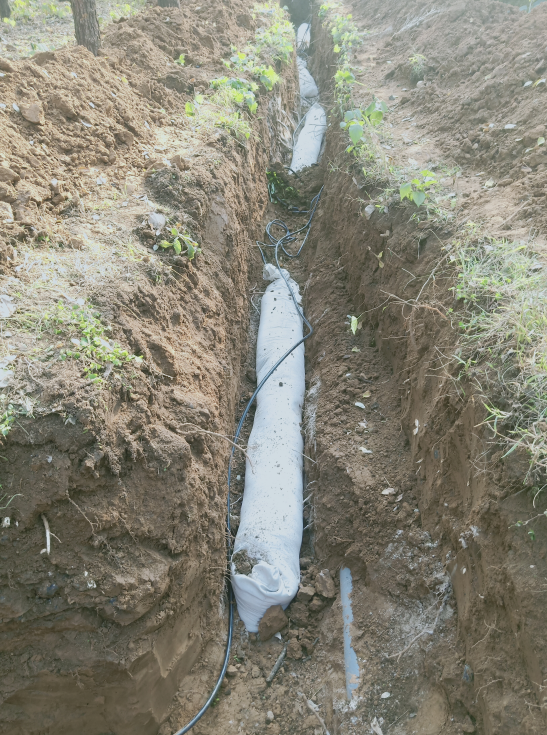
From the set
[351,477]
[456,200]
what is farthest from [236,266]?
[351,477]

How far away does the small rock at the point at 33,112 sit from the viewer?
3105 mm

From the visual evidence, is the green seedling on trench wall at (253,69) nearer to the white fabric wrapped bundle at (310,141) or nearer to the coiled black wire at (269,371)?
the white fabric wrapped bundle at (310,141)

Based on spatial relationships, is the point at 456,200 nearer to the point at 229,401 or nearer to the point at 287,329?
the point at 287,329

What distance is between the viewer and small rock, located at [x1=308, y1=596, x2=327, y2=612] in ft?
9.12

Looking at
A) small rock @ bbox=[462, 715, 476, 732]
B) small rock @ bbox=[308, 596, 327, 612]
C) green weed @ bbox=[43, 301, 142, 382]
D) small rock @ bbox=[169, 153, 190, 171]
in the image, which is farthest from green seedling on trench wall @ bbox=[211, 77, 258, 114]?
small rock @ bbox=[462, 715, 476, 732]

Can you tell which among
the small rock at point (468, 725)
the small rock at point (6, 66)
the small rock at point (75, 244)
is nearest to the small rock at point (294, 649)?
the small rock at point (468, 725)

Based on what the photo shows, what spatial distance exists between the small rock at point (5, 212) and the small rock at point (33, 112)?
0.81 meters

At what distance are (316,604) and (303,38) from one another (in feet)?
35.9

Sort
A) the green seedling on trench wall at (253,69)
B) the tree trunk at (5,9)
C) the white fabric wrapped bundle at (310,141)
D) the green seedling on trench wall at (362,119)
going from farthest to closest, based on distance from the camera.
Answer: the white fabric wrapped bundle at (310,141) → the tree trunk at (5,9) → the green seedling on trench wall at (253,69) → the green seedling on trench wall at (362,119)

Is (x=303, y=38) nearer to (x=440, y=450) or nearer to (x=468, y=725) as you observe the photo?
(x=440, y=450)

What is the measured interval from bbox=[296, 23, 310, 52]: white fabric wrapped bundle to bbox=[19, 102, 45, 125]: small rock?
814cm

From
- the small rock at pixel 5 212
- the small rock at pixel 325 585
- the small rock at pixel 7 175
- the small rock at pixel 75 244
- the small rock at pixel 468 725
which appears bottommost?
the small rock at pixel 325 585

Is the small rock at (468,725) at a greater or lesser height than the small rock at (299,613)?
greater

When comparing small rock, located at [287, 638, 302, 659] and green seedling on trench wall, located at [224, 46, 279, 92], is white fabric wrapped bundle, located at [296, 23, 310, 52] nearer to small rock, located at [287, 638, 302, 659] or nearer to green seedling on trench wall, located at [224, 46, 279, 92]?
green seedling on trench wall, located at [224, 46, 279, 92]
